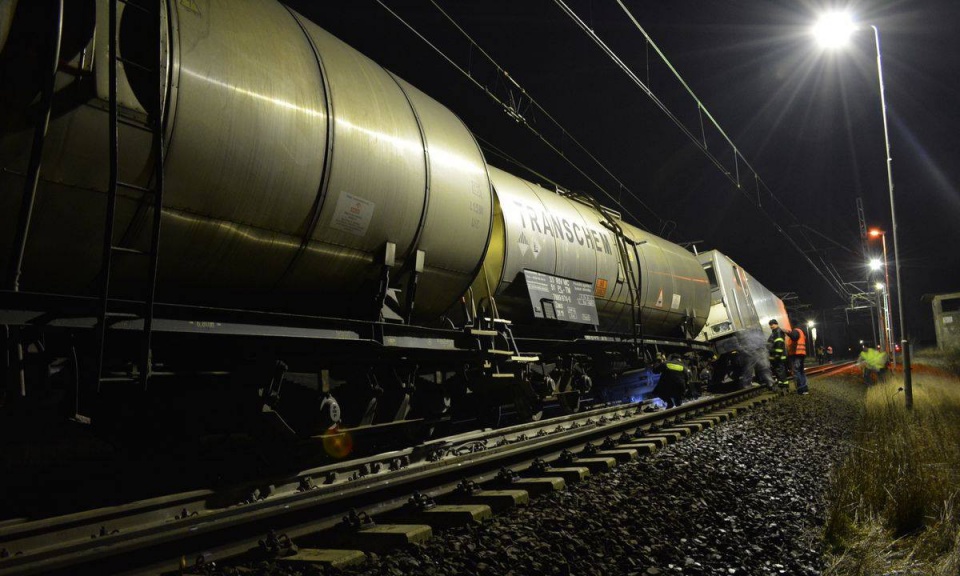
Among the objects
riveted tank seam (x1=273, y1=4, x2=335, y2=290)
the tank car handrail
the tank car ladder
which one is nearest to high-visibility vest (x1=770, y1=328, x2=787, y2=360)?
riveted tank seam (x1=273, y1=4, x2=335, y2=290)

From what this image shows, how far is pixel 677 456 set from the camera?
17.7 feet

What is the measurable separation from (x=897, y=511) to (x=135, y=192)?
5.48 meters

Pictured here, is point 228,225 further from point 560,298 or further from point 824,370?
point 824,370

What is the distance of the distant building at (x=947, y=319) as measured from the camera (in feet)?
137

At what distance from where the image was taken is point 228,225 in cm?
372

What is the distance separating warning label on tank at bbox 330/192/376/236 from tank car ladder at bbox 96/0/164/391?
1.37 metres

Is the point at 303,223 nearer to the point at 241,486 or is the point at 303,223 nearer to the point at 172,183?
the point at 172,183

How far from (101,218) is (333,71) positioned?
2.23 meters

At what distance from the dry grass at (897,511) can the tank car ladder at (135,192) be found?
381 centimetres

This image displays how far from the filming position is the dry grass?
291 cm

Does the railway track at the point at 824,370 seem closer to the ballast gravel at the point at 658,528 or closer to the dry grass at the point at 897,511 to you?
the dry grass at the point at 897,511

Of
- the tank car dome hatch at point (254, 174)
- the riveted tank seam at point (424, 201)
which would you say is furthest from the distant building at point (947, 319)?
the tank car dome hatch at point (254, 174)

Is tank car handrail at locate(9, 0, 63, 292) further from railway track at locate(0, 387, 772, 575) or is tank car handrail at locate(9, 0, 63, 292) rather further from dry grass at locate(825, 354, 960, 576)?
dry grass at locate(825, 354, 960, 576)

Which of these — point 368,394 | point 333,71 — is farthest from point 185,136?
point 368,394
